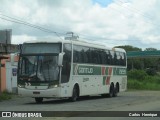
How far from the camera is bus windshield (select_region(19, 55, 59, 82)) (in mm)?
24703

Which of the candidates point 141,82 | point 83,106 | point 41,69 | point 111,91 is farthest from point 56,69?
point 141,82

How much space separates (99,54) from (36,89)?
7.12m

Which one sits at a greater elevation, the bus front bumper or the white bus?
the white bus

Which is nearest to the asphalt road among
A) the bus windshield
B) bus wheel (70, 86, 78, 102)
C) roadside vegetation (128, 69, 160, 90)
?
bus wheel (70, 86, 78, 102)

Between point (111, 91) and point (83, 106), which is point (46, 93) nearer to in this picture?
point (83, 106)

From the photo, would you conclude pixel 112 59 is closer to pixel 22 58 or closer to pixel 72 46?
pixel 72 46

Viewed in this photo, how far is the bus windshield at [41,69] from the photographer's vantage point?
24703mm

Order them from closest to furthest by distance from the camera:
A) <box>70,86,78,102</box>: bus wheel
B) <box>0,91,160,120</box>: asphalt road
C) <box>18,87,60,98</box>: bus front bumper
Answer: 1. <box>0,91,160,120</box>: asphalt road
2. <box>18,87,60,98</box>: bus front bumper
3. <box>70,86,78,102</box>: bus wheel

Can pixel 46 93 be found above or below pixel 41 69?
below

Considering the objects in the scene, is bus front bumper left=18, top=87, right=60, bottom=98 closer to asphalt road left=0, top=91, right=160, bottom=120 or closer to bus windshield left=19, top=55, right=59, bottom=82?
asphalt road left=0, top=91, right=160, bottom=120

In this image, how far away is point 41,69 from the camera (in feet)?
81.2

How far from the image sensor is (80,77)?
1085 inches

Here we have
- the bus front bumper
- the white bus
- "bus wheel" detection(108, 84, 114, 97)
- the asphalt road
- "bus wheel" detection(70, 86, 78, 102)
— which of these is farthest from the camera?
"bus wheel" detection(108, 84, 114, 97)

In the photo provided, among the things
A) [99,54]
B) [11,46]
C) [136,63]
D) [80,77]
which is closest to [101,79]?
[99,54]
